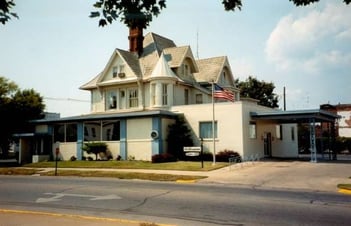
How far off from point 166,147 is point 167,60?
399 inches

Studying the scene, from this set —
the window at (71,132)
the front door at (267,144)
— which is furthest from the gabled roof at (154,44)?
the front door at (267,144)

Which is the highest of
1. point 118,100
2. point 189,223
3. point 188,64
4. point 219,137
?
point 188,64

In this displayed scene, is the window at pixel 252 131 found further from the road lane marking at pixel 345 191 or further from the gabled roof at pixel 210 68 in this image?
the road lane marking at pixel 345 191

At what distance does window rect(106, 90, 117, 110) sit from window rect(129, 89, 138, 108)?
181cm

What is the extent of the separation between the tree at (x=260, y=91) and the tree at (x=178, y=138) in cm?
3606

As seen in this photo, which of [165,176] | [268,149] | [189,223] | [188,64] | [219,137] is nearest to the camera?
[189,223]

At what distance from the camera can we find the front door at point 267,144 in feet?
119

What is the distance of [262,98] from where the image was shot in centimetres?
6750

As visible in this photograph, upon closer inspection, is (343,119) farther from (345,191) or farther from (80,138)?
(345,191)

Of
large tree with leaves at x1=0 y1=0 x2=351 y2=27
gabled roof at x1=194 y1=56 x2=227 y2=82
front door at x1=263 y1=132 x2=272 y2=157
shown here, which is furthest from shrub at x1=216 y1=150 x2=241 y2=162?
large tree with leaves at x1=0 y1=0 x2=351 y2=27

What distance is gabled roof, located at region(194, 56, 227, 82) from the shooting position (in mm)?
40969

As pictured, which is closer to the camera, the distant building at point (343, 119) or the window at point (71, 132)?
the window at point (71, 132)

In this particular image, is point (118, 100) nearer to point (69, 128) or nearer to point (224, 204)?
point (69, 128)

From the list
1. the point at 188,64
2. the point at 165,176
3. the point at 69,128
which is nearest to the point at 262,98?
the point at 188,64
